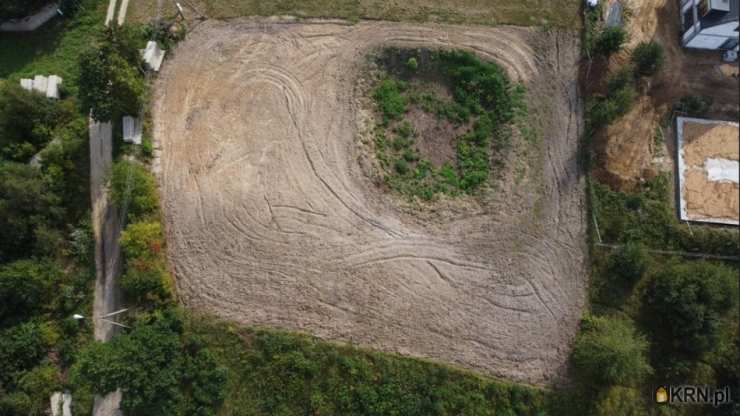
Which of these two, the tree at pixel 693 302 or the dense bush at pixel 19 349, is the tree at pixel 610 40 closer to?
→ the tree at pixel 693 302

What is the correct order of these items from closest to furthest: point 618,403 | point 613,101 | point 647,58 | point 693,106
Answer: point 618,403 < point 613,101 < point 647,58 < point 693,106

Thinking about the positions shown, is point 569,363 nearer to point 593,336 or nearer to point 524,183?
point 593,336

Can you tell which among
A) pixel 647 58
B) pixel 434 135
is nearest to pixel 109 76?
pixel 434 135

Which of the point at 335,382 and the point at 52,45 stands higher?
the point at 52,45

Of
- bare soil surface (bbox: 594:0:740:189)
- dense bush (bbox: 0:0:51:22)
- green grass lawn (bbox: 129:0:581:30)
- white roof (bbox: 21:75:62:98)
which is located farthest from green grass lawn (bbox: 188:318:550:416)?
dense bush (bbox: 0:0:51:22)

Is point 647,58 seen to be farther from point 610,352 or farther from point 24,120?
point 24,120

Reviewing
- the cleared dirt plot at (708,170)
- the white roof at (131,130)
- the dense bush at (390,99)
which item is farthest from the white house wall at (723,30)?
the white roof at (131,130)
